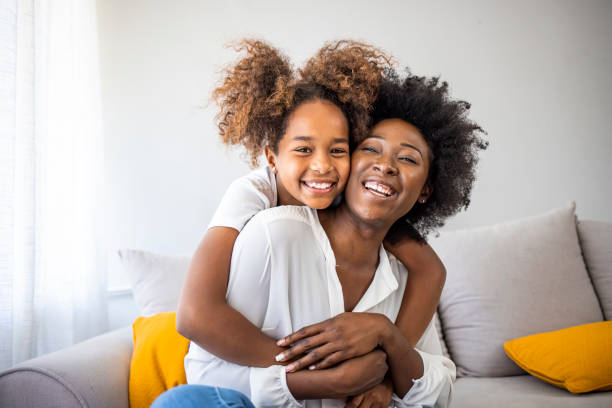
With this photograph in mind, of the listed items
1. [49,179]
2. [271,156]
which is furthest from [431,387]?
[49,179]

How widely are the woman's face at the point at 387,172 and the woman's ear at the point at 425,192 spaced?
3.7 inches

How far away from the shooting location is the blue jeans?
32.9 inches

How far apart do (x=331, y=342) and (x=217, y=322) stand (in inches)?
10.9

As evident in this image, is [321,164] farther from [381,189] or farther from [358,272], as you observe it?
[358,272]

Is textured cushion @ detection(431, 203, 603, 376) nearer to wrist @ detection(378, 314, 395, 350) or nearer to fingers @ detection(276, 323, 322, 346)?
wrist @ detection(378, 314, 395, 350)

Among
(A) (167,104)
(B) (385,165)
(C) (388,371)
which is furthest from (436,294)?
(A) (167,104)

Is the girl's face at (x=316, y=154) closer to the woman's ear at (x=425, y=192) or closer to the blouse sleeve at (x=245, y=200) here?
the blouse sleeve at (x=245, y=200)

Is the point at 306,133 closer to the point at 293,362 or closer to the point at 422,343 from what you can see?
the point at 293,362

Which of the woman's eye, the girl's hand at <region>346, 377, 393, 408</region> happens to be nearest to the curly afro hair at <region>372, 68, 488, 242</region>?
the woman's eye

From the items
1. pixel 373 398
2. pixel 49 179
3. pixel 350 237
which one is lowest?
pixel 373 398

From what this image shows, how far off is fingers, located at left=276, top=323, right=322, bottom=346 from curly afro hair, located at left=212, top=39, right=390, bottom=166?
570 mm

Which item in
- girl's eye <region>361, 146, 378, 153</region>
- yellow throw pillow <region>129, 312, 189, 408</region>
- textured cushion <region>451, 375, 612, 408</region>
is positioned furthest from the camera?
textured cushion <region>451, 375, 612, 408</region>

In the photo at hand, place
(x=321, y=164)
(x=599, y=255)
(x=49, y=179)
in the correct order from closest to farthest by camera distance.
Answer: (x=321, y=164) < (x=49, y=179) < (x=599, y=255)

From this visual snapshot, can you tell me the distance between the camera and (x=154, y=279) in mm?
1985
